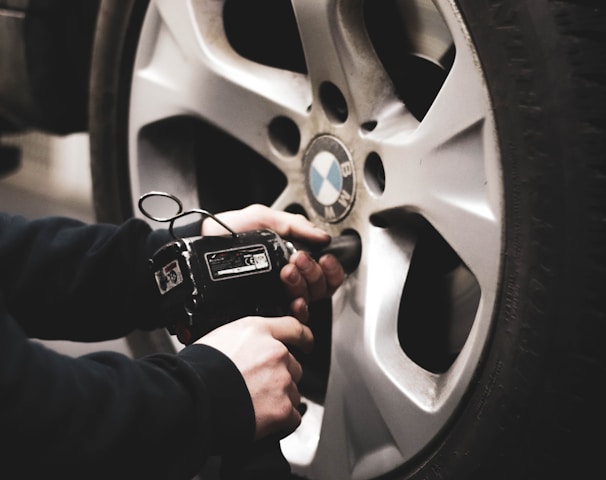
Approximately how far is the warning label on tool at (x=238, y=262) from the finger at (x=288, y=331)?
0.07 meters

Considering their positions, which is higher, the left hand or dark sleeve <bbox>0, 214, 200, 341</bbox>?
the left hand

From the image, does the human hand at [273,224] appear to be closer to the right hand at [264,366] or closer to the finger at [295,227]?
the finger at [295,227]

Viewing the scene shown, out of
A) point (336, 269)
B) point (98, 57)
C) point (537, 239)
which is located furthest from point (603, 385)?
point (98, 57)

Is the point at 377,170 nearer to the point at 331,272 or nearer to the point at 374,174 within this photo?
the point at 374,174

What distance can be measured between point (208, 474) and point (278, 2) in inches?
26.2

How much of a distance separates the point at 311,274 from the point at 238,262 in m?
0.09

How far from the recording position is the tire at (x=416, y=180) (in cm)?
72

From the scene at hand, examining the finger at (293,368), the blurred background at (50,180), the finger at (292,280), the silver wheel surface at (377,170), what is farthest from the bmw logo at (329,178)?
the blurred background at (50,180)

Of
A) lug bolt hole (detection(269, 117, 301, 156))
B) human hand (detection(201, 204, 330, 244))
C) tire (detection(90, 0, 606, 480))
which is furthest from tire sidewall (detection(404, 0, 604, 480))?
lug bolt hole (detection(269, 117, 301, 156))

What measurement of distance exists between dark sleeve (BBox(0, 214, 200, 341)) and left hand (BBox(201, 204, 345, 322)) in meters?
0.06

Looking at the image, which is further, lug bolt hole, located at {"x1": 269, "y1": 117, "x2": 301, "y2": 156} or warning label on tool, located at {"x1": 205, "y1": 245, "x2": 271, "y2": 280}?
lug bolt hole, located at {"x1": 269, "y1": 117, "x2": 301, "y2": 156}

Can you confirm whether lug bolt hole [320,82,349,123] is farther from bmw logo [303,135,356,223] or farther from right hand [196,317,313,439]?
right hand [196,317,313,439]

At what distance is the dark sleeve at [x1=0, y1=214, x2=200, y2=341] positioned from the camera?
1038mm

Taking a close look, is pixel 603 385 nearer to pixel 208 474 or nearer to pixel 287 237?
pixel 287 237
